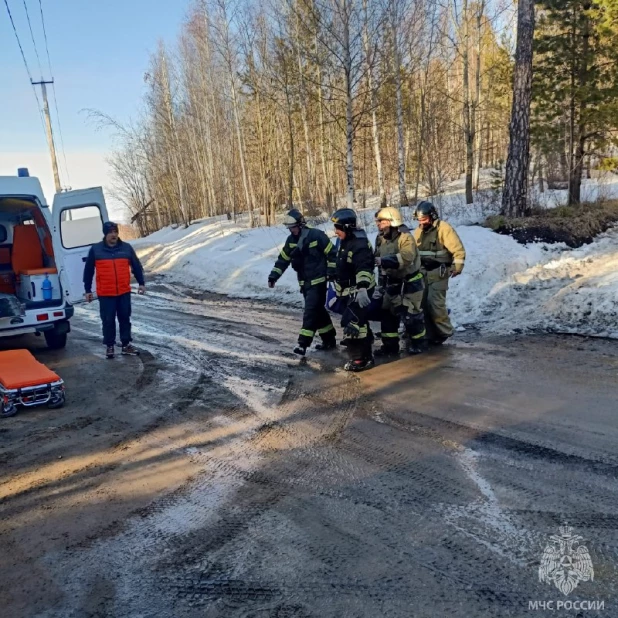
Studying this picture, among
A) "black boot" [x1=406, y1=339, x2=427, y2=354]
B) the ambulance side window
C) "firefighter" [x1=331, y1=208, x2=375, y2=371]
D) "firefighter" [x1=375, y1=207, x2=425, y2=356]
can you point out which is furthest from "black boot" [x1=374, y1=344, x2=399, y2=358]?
the ambulance side window

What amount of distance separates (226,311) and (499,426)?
756cm

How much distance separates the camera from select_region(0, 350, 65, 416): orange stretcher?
5758mm

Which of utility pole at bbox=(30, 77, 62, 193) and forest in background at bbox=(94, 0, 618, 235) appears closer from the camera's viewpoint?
forest in background at bbox=(94, 0, 618, 235)

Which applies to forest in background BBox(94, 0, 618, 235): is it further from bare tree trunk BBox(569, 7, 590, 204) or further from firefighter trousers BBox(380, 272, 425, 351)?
firefighter trousers BBox(380, 272, 425, 351)

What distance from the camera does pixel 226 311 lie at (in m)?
11.3

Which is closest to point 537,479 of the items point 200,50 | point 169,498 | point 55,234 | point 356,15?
point 169,498

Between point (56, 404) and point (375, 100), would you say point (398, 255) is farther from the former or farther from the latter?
point (375, 100)

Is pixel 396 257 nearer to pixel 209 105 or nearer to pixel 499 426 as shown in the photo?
pixel 499 426

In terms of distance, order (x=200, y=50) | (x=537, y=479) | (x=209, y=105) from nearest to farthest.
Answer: (x=537, y=479) < (x=200, y=50) < (x=209, y=105)

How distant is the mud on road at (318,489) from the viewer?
2.81 m

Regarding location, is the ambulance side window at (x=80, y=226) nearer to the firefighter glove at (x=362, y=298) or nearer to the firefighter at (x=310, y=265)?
the firefighter at (x=310, y=265)

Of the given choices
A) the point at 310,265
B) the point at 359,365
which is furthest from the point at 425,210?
the point at 359,365

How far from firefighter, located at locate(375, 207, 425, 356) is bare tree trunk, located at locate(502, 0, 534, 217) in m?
6.50

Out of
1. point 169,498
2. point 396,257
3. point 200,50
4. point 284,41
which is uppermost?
point 200,50
